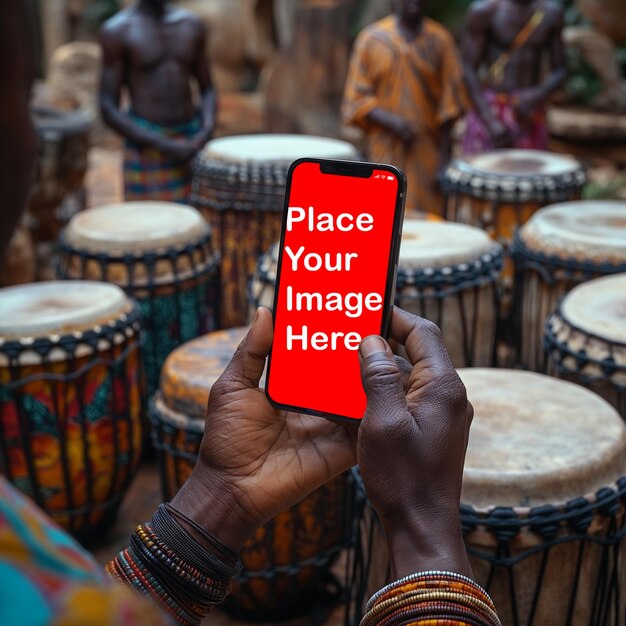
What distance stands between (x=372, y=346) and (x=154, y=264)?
2.14 meters

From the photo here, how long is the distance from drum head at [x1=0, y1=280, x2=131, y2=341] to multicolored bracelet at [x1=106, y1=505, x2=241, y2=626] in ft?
4.42

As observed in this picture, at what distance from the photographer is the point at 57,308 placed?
256cm

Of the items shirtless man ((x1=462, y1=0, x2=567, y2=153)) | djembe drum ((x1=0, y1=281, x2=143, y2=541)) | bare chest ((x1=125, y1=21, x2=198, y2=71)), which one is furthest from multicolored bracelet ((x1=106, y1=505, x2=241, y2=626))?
shirtless man ((x1=462, y1=0, x2=567, y2=153))

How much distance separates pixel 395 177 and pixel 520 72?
162 inches

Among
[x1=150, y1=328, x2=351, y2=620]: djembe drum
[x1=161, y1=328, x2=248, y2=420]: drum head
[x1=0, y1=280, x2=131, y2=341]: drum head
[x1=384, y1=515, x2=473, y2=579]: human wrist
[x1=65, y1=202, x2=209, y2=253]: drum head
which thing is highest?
[x1=384, y1=515, x2=473, y2=579]: human wrist

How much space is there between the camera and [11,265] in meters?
4.82

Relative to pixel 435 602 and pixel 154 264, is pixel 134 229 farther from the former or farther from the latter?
pixel 435 602

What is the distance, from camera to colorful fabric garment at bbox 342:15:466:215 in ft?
16.2

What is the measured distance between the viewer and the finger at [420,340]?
3.73 feet

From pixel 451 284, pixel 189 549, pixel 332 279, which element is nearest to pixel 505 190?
pixel 451 284

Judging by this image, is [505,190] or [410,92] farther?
[410,92]

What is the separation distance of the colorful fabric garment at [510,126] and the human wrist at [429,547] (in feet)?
13.6

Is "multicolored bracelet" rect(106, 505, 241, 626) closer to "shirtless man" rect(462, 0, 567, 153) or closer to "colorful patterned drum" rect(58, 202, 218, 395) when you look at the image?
"colorful patterned drum" rect(58, 202, 218, 395)

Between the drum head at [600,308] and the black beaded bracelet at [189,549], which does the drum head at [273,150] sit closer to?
the drum head at [600,308]
